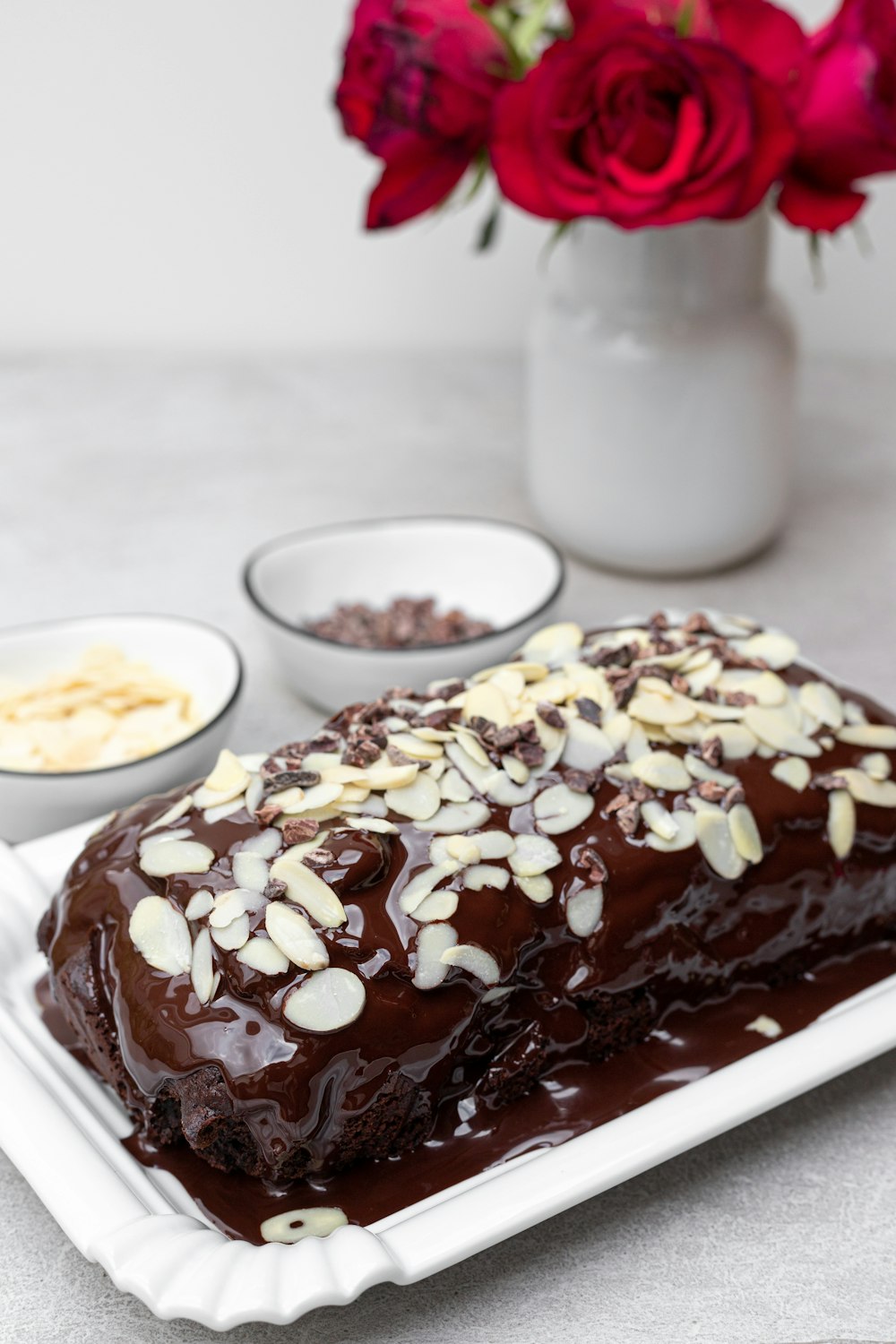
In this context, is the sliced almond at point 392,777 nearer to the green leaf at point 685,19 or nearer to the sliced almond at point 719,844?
the sliced almond at point 719,844

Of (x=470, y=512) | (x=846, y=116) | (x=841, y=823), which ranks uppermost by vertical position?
(x=846, y=116)

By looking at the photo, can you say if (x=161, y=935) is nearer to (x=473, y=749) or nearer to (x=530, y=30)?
(x=473, y=749)

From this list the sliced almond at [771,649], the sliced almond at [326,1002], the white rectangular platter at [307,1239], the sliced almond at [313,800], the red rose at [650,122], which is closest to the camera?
the white rectangular platter at [307,1239]

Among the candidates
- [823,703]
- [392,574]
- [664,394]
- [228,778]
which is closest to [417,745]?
[228,778]

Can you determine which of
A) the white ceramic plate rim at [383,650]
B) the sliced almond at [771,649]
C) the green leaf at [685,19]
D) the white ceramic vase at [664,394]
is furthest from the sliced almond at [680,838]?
the green leaf at [685,19]

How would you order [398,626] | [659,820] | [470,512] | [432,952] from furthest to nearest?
[470,512] < [398,626] < [659,820] < [432,952]

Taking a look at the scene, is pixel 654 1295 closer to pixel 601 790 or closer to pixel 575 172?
pixel 601 790

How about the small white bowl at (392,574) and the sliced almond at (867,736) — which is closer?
the sliced almond at (867,736)
